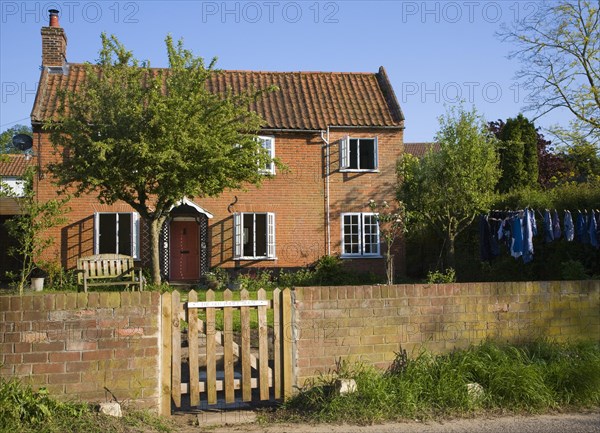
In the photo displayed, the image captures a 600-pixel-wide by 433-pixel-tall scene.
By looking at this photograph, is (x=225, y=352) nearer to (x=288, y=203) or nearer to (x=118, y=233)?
(x=118, y=233)

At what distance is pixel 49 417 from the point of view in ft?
18.5

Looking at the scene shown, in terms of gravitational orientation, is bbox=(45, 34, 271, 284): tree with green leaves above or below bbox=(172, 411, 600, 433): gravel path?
above

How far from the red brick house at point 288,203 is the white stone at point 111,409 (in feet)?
47.9

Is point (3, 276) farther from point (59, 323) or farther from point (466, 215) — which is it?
point (59, 323)

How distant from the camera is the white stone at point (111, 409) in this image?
5836mm

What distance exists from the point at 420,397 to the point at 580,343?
259 cm

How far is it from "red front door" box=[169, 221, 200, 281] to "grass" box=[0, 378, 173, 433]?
15.6m

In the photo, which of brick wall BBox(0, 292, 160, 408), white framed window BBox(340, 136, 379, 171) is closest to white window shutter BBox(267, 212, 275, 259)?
white framed window BBox(340, 136, 379, 171)

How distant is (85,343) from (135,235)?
14.7m

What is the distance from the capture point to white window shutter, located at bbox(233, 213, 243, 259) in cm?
2100

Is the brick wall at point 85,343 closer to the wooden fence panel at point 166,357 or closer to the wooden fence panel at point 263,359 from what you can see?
the wooden fence panel at point 166,357

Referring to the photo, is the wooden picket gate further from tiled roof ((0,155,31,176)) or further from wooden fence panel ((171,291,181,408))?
tiled roof ((0,155,31,176))

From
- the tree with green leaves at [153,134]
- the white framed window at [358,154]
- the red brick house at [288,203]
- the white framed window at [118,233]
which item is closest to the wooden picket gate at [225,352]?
the tree with green leaves at [153,134]

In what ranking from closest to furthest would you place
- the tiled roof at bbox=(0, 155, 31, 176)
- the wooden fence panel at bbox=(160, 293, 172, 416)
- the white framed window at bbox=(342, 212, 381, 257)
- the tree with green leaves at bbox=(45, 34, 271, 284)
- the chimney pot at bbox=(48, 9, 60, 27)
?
the wooden fence panel at bbox=(160, 293, 172, 416) → the tree with green leaves at bbox=(45, 34, 271, 284) → the chimney pot at bbox=(48, 9, 60, 27) → the white framed window at bbox=(342, 212, 381, 257) → the tiled roof at bbox=(0, 155, 31, 176)
